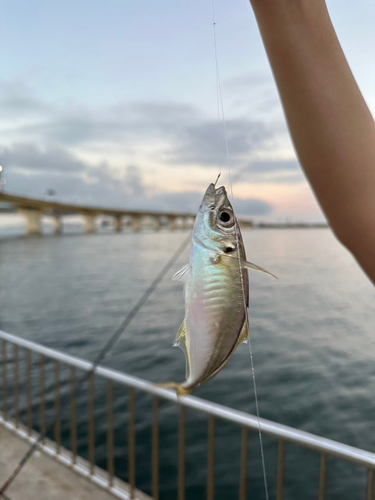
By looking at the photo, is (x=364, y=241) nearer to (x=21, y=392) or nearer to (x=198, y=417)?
(x=198, y=417)

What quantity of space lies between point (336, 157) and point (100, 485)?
12.0ft

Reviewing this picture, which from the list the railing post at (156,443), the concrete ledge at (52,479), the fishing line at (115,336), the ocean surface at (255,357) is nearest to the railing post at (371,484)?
the ocean surface at (255,357)

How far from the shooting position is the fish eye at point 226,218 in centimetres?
57

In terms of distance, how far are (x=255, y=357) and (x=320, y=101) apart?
1126 centimetres

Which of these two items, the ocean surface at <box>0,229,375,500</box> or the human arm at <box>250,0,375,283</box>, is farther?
the ocean surface at <box>0,229,375,500</box>

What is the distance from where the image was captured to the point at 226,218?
58 cm

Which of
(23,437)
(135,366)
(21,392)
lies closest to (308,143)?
(23,437)

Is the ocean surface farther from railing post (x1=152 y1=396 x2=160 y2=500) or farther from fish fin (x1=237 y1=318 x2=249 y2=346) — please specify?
railing post (x1=152 y1=396 x2=160 y2=500)

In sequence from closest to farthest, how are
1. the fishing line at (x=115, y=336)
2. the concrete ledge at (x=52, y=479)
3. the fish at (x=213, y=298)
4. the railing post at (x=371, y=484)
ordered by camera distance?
the fish at (x=213, y=298), the fishing line at (x=115, y=336), the railing post at (x=371, y=484), the concrete ledge at (x=52, y=479)

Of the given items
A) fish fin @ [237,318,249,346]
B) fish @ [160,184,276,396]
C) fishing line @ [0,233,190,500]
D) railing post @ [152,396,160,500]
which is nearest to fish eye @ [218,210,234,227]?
fish @ [160,184,276,396]

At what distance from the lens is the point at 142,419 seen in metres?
7.43

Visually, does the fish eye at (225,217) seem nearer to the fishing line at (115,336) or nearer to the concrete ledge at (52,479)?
the fishing line at (115,336)

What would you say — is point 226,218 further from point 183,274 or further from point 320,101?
point 320,101

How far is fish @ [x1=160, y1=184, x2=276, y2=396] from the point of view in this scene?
0.51 meters
